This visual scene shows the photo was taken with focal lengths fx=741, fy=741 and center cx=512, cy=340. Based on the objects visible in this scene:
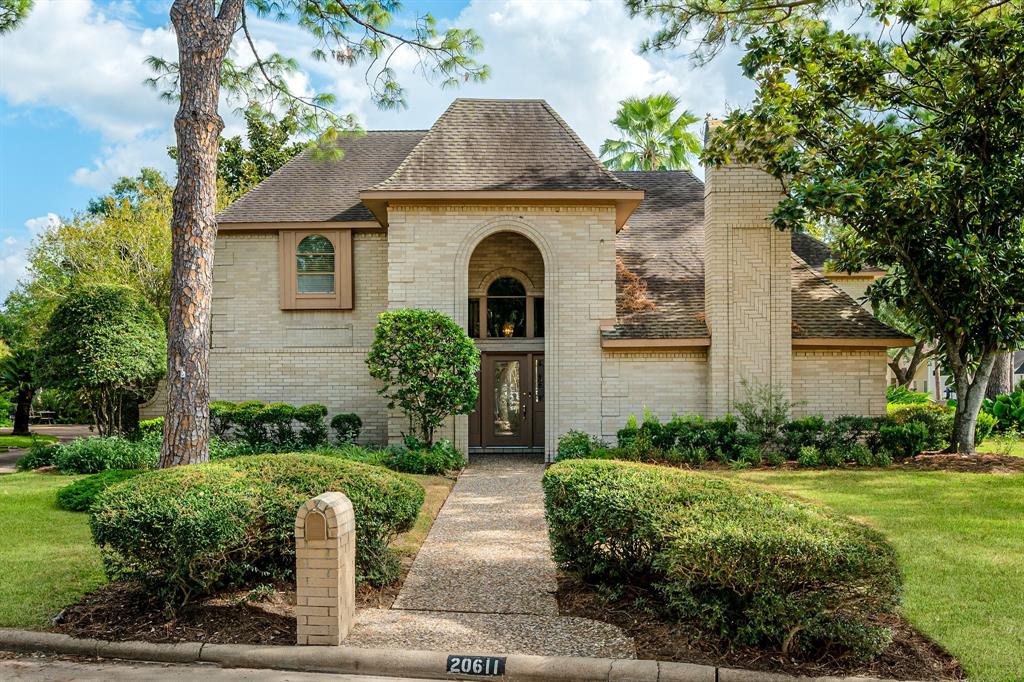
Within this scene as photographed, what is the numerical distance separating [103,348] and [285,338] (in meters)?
3.89

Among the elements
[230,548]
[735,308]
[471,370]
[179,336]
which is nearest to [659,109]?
[735,308]

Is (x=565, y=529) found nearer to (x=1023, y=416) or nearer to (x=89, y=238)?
(x=1023, y=416)

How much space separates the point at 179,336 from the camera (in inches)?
367

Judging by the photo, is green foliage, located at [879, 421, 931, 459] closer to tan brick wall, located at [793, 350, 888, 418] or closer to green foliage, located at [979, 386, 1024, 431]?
tan brick wall, located at [793, 350, 888, 418]

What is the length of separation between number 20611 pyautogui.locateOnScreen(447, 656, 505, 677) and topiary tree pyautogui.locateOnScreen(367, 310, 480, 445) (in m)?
9.01

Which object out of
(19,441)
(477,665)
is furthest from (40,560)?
(19,441)

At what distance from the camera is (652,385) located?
52.9 ft

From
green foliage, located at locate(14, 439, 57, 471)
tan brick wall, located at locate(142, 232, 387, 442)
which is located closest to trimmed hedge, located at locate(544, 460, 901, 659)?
tan brick wall, located at locate(142, 232, 387, 442)

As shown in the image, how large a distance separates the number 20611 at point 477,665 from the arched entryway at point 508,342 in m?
12.4

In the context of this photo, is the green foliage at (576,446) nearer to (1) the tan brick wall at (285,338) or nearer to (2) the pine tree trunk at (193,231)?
(1) the tan brick wall at (285,338)

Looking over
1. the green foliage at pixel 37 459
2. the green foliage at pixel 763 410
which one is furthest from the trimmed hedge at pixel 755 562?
the green foliage at pixel 37 459

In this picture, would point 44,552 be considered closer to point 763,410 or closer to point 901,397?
point 763,410

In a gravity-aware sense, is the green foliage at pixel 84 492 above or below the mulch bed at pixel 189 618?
above

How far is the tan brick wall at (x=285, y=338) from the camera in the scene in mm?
17609
